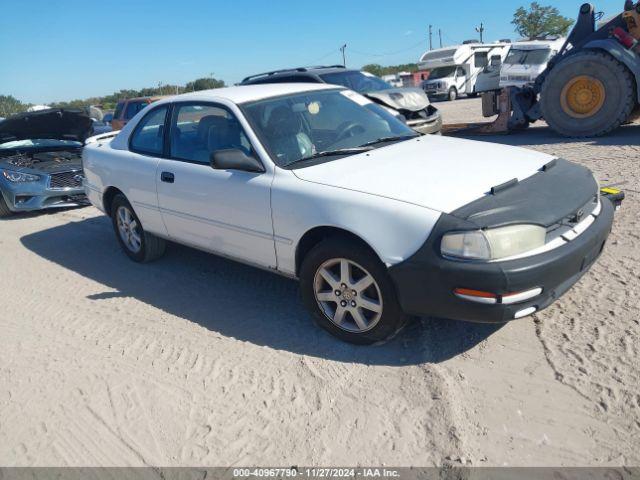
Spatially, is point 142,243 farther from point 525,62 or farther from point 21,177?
point 525,62

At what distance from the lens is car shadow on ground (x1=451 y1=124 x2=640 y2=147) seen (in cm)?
870

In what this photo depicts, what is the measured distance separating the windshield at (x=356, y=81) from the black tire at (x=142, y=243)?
16.6 feet

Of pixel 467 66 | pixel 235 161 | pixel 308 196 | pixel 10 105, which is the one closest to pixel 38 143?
pixel 235 161

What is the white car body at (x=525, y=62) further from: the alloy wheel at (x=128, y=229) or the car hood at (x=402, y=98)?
the alloy wheel at (x=128, y=229)

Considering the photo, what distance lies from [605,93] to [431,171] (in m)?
7.26

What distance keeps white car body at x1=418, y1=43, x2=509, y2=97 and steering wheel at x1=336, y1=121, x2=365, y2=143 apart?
75.4 feet

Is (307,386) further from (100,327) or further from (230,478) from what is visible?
(100,327)

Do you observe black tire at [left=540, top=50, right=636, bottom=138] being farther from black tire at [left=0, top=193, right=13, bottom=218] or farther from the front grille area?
black tire at [left=0, top=193, right=13, bottom=218]

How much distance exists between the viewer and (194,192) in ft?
13.1

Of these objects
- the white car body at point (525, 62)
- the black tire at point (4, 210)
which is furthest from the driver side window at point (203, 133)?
the white car body at point (525, 62)

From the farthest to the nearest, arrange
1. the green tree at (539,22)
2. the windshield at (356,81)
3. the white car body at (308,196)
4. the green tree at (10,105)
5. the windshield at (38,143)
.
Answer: the green tree at (539,22) < the green tree at (10,105) < the windshield at (356,81) < the windshield at (38,143) < the white car body at (308,196)

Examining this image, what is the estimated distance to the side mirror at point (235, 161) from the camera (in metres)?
3.47

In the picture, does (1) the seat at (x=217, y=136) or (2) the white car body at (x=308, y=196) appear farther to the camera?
(1) the seat at (x=217, y=136)

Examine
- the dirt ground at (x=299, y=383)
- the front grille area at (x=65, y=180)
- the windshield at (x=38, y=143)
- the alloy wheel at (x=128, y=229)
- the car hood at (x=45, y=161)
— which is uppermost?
the windshield at (x=38, y=143)
